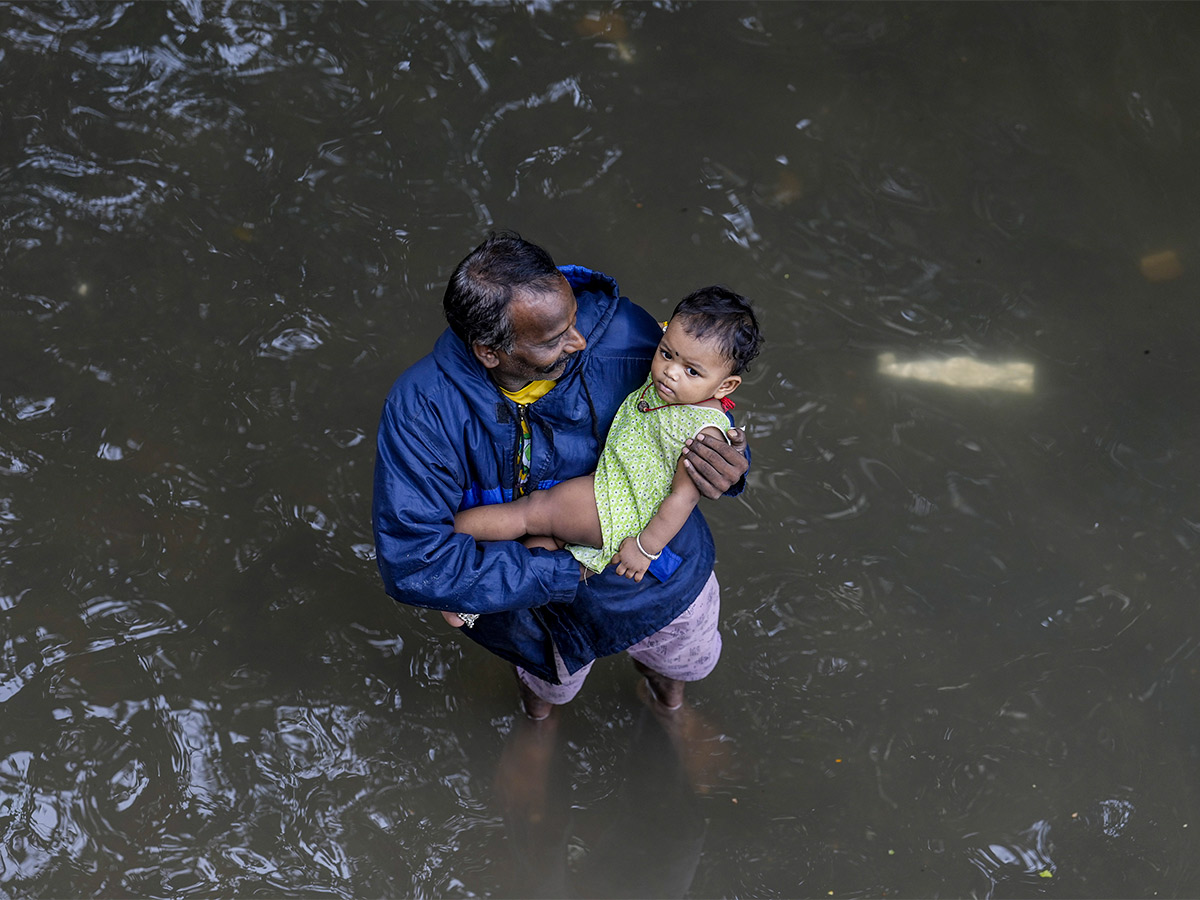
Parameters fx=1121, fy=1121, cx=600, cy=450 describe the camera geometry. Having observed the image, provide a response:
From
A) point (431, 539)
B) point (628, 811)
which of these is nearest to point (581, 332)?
point (431, 539)

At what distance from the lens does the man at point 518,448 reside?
193 centimetres

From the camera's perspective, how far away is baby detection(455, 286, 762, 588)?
2.05 metres

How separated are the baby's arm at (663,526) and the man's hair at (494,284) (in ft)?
1.37

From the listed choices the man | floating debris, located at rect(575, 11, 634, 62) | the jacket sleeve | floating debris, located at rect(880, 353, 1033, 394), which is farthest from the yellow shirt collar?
floating debris, located at rect(575, 11, 634, 62)

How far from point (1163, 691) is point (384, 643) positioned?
210cm

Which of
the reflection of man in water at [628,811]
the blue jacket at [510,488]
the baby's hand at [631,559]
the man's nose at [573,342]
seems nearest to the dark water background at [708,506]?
the reflection of man in water at [628,811]

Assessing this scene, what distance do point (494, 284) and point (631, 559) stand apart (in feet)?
1.97

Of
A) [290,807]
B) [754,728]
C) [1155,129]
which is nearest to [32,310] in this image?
[290,807]

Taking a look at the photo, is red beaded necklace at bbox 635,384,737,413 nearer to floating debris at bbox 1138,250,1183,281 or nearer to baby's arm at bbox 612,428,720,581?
baby's arm at bbox 612,428,720,581

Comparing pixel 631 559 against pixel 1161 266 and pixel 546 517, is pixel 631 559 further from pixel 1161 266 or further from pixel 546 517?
pixel 1161 266

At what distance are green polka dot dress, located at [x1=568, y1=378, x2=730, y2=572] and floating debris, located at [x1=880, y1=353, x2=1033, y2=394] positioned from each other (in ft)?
5.09

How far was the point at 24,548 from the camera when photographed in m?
3.11

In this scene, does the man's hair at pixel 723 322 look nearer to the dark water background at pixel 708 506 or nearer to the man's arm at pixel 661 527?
the man's arm at pixel 661 527

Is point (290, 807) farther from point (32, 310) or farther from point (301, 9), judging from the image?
point (301, 9)
